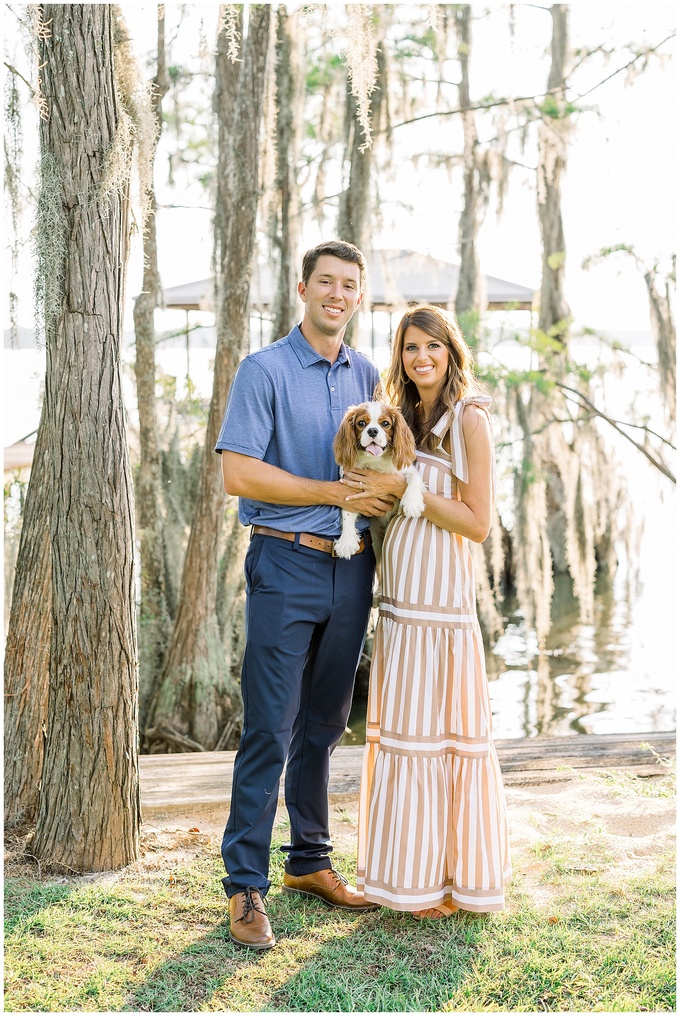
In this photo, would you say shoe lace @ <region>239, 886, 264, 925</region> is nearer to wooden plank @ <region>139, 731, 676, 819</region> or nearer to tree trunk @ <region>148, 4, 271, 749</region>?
wooden plank @ <region>139, 731, 676, 819</region>

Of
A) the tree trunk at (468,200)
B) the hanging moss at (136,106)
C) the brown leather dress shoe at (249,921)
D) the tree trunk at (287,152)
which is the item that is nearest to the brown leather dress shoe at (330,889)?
the brown leather dress shoe at (249,921)

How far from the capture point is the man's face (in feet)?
11.0

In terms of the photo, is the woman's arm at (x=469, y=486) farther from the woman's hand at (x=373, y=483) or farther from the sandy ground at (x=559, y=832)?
the sandy ground at (x=559, y=832)

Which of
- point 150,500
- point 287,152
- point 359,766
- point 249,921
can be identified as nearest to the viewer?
point 249,921

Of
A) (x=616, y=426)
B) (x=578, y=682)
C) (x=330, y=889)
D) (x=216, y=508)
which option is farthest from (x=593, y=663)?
(x=330, y=889)

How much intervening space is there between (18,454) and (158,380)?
5.09 feet

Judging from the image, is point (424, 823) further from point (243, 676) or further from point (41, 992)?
point (41, 992)

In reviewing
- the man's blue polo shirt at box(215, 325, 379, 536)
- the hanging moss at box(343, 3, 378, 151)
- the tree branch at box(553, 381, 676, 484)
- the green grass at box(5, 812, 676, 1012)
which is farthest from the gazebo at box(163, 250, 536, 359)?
the green grass at box(5, 812, 676, 1012)

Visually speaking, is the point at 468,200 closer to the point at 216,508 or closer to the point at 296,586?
the point at 216,508

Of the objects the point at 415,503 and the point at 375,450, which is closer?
the point at 375,450

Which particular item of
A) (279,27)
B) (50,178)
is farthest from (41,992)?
Result: (279,27)

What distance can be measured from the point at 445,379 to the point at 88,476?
4.90ft

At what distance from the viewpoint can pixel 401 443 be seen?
3.30 m

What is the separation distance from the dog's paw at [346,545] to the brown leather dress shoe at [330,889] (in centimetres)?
125
